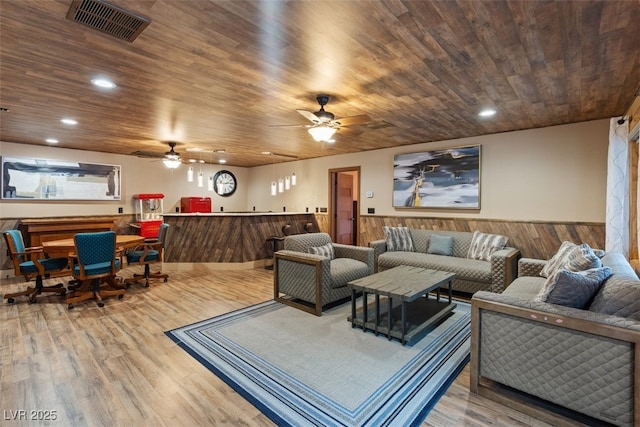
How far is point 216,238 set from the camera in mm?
6074

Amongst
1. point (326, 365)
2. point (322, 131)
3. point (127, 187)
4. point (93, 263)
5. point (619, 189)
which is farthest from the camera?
point (127, 187)

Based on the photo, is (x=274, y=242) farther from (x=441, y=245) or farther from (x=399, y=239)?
(x=441, y=245)

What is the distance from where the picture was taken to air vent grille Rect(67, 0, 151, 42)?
1708 millimetres

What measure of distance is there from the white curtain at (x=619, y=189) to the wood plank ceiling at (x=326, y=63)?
387 millimetres

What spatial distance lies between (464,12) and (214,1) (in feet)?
4.74

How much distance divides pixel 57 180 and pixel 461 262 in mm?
7613

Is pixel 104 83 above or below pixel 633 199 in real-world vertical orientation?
above

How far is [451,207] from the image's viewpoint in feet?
17.7

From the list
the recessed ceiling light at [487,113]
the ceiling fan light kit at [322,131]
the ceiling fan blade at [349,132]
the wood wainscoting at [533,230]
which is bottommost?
the wood wainscoting at [533,230]

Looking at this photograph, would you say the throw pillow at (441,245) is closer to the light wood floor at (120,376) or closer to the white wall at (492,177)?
Result: the white wall at (492,177)

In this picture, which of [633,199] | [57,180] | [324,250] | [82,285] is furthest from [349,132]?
[57,180]

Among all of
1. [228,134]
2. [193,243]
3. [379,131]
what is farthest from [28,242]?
[379,131]

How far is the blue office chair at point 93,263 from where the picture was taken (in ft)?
12.8

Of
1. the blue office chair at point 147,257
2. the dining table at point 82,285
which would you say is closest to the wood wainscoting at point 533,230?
the blue office chair at point 147,257
